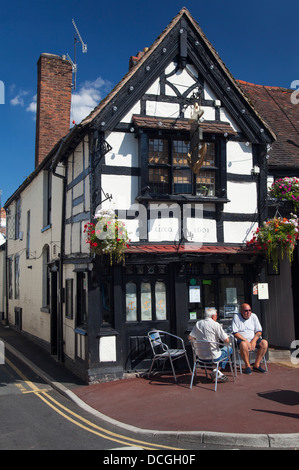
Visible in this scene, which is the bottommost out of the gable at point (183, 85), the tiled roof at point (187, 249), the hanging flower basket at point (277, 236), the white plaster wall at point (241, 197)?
the tiled roof at point (187, 249)

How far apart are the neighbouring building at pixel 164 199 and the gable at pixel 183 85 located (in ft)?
0.09

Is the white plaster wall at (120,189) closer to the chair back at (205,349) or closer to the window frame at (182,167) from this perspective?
the window frame at (182,167)

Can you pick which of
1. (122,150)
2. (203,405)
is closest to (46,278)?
(122,150)

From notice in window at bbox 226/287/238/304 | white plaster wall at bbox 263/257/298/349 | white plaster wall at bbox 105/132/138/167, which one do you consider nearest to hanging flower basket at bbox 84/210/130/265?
white plaster wall at bbox 105/132/138/167

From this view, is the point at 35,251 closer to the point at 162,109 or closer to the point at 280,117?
the point at 162,109

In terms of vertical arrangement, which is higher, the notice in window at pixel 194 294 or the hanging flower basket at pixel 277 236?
the hanging flower basket at pixel 277 236

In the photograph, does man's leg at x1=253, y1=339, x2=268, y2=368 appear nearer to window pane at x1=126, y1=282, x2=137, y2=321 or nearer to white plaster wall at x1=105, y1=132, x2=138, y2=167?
window pane at x1=126, y1=282, x2=137, y2=321

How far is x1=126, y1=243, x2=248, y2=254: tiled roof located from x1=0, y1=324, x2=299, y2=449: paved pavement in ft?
9.15

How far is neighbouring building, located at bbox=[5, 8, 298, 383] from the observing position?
983cm

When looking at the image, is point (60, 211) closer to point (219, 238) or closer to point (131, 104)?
point (131, 104)

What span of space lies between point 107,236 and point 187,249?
2.13m

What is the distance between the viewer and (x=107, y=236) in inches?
352

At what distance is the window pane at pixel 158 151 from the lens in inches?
412

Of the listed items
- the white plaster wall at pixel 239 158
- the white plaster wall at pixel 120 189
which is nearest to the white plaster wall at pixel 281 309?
the white plaster wall at pixel 239 158
